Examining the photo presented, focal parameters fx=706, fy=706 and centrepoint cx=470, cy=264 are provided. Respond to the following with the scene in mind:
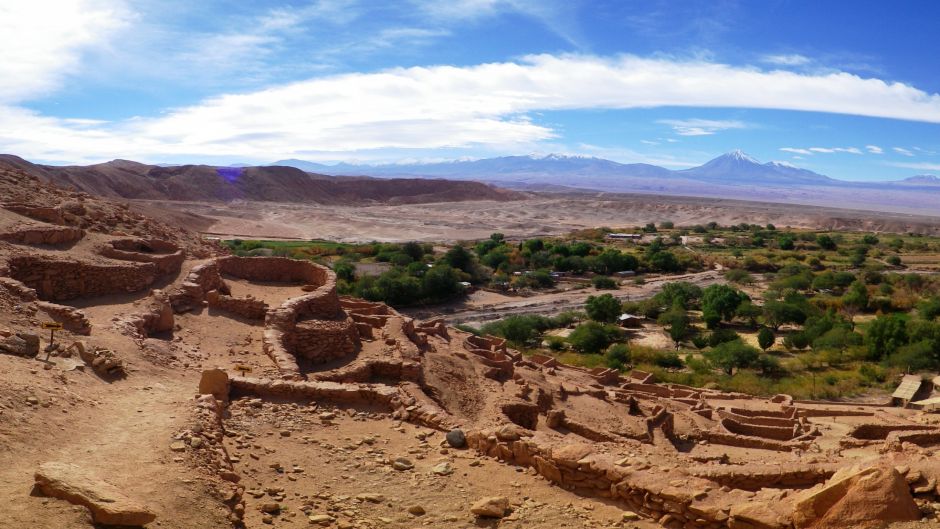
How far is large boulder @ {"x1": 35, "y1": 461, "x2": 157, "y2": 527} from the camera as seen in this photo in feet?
16.8

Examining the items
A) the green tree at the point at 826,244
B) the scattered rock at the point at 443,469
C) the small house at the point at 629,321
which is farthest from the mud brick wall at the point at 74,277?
the green tree at the point at 826,244

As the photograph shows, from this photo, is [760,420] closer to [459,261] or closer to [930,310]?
[930,310]

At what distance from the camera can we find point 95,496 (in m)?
5.21

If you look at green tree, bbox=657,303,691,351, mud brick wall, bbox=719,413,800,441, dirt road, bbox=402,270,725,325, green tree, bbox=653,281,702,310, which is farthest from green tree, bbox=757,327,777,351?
mud brick wall, bbox=719,413,800,441

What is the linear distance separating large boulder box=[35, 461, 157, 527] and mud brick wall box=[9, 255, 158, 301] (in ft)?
29.2

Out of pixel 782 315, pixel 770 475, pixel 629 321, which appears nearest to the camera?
pixel 770 475

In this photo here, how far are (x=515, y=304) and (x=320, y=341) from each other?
2811 centimetres

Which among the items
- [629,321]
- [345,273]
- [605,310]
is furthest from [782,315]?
[345,273]

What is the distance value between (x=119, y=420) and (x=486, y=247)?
177 feet

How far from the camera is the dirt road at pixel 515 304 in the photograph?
3747cm

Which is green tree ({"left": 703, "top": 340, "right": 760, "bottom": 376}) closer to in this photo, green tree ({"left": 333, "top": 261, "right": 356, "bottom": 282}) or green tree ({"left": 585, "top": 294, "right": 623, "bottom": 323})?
green tree ({"left": 585, "top": 294, "right": 623, "bottom": 323})

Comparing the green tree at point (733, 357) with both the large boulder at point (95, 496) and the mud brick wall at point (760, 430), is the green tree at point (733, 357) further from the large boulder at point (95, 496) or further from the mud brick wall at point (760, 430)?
the large boulder at point (95, 496)

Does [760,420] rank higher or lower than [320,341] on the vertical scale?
lower

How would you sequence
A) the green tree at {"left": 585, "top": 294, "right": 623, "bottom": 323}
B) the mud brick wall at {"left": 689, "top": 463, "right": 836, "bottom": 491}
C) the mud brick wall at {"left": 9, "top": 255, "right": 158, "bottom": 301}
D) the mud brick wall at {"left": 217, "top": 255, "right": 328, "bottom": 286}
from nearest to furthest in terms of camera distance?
the mud brick wall at {"left": 689, "top": 463, "right": 836, "bottom": 491}
the mud brick wall at {"left": 9, "top": 255, "right": 158, "bottom": 301}
the mud brick wall at {"left": 217, "top": 255, "right": 328, "bottom": 286}
the green tree at {"left": 585, "top": 294, "right": 623, "bottom": 323}
